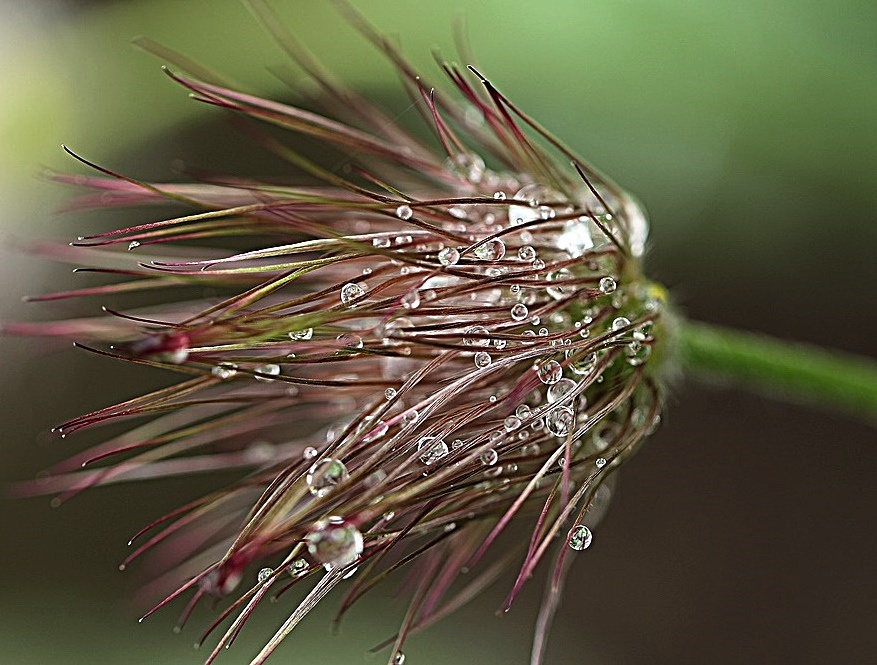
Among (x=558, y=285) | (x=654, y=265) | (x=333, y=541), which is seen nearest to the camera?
(x=333, y=541)

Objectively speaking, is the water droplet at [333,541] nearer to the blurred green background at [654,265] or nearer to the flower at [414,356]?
the flower at [414,356]

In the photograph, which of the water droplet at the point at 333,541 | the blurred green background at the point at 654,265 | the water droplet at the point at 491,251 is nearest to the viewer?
the water droplet at the point at 333,541

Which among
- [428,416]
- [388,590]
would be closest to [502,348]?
[428,416]

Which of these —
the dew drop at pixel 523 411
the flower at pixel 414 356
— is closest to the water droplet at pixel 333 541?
the flower at pixel 414 356

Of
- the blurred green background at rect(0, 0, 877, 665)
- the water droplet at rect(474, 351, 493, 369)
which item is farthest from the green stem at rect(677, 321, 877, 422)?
the blurred green background at rect(0, 0, 877, 665)

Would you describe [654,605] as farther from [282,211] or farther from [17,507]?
[282,211]

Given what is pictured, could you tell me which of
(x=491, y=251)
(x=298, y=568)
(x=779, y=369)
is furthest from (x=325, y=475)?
(x=779, y=369)

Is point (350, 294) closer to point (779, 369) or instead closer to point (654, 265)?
point (779, 369)
